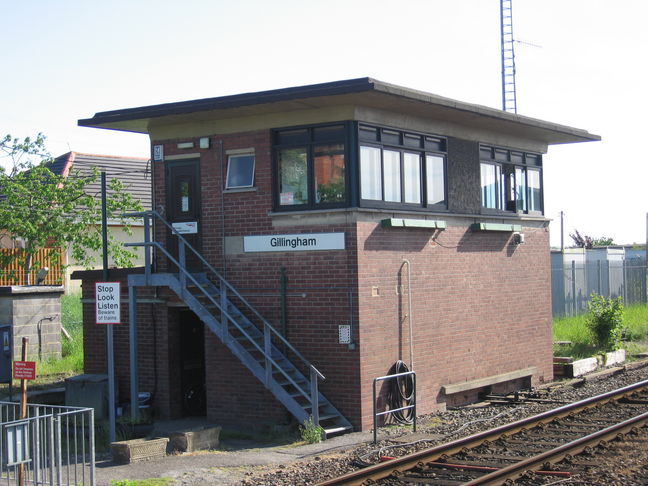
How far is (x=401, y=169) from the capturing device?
15.8 meters

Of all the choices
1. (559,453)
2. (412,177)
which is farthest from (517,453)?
(412,177)

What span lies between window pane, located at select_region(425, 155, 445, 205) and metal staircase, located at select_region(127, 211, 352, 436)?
403 centimetres

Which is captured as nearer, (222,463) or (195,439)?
(222,463)

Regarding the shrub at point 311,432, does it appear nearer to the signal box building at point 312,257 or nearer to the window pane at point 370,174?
the signal box building at point 312,257

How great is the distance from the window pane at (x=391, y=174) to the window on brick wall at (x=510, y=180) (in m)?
3.05

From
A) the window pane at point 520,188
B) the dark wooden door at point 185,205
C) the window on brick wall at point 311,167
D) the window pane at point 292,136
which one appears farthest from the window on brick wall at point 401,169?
the dark wooden door at point 185,205

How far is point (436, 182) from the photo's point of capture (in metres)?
16.8

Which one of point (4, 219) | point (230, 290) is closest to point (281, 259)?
point (230, 290)

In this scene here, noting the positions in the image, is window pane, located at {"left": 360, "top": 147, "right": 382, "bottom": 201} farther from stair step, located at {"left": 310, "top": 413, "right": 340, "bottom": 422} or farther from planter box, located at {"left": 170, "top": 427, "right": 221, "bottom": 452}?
planter box, located at {"left": 170, "top": 427, "right": 221, "bottom": 452}

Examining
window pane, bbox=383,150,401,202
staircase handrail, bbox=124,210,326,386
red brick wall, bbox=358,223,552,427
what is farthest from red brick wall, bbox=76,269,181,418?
window pane, bbox=383,150,401,202

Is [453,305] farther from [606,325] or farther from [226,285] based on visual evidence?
[606,325]

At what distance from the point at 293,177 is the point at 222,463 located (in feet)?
17.5

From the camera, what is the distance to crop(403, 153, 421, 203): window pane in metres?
16.0

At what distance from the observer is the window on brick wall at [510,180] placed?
18352mm
